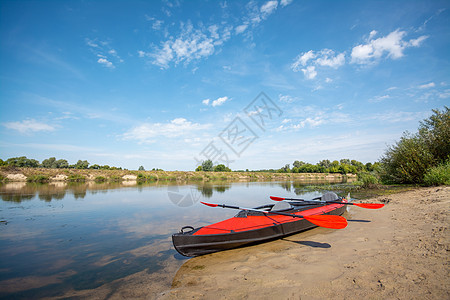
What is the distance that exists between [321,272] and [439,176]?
45.6ft

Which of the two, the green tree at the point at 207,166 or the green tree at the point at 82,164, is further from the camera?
the green tree at the point at 207,166

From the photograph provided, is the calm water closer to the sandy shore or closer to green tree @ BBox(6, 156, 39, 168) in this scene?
the sandy shore

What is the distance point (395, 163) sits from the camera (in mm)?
16484

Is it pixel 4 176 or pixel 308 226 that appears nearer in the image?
pixel 308 226

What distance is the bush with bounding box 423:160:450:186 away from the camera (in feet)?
38.0

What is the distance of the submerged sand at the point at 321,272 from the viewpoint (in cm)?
276

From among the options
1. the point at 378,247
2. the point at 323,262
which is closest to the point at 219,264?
the point at 323,262

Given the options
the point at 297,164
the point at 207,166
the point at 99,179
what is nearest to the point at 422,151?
the point at 99,179

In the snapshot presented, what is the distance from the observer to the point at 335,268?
11.5 feet

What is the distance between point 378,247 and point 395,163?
53.5 ft

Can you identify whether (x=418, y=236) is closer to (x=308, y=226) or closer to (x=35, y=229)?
(x=308, y=226)

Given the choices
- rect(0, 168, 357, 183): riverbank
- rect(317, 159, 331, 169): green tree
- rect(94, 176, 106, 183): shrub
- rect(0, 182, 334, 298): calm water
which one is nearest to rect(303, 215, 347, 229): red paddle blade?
rect(0, 182, 334, 298): calm water

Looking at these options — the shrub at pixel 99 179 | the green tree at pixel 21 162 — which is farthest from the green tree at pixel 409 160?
the green tree at pixel 21 162

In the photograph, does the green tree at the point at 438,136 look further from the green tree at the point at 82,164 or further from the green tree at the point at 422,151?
the green tree at the point at 82,164
